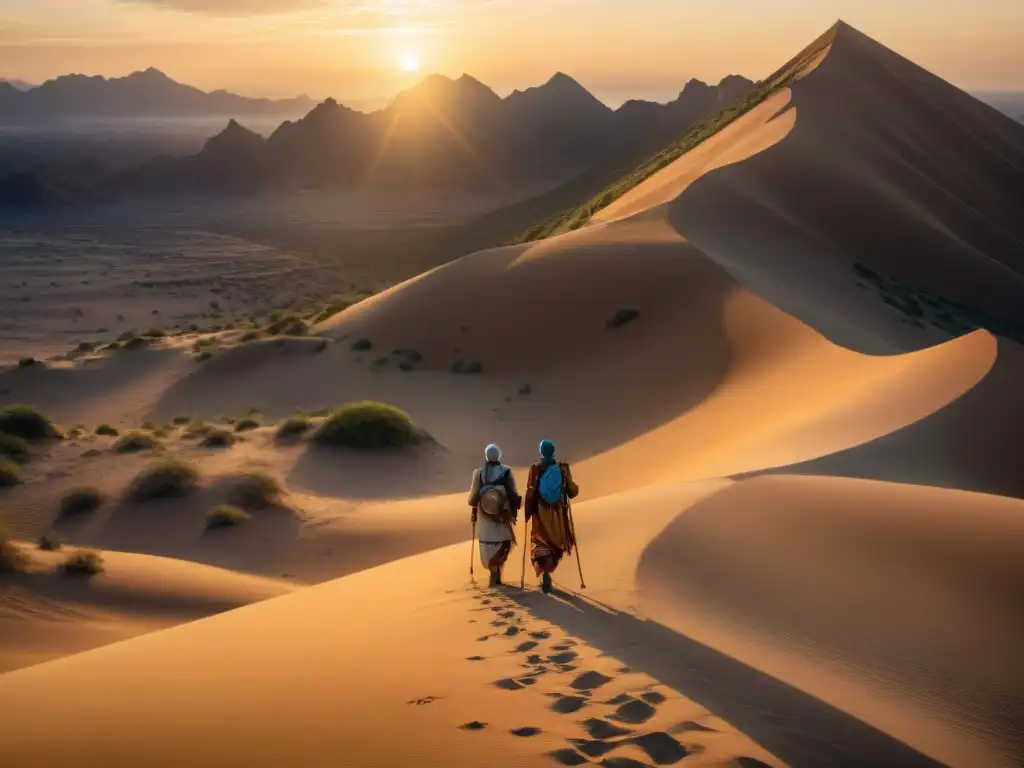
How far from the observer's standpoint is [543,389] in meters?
25.0

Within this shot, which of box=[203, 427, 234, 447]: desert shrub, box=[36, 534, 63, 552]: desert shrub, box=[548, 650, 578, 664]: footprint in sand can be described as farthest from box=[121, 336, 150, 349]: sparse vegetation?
box=[548, 650, 578, 664]: footprint in sand

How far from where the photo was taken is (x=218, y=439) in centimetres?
2008

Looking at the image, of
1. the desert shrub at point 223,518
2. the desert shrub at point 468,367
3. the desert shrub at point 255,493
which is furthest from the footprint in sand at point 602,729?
the desert shrub at point 468,367

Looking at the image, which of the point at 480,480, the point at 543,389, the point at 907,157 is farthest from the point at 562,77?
the point at 480,480

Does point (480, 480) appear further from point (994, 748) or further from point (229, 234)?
point (229, 234)

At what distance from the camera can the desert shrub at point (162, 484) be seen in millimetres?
16750

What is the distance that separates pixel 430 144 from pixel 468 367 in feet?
403

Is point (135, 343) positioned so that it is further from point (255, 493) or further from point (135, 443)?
point (255, 493)

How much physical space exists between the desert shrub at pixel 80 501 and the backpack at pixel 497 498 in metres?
10.8

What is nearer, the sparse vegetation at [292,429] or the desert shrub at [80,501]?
the desert shrub at [80,501]

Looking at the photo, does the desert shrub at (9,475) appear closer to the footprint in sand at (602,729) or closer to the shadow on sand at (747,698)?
the shadow on sand at (747,698)

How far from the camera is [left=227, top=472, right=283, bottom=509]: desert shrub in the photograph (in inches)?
640

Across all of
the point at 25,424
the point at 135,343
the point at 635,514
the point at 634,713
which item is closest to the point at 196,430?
the point at 25,424

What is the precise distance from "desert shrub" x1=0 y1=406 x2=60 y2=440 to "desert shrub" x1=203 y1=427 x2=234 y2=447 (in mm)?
3568
